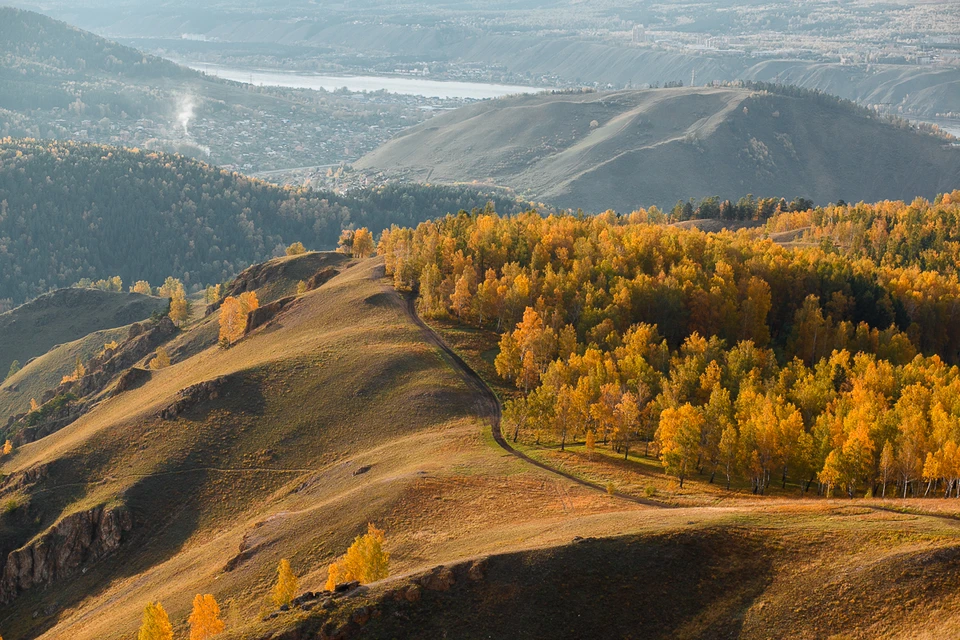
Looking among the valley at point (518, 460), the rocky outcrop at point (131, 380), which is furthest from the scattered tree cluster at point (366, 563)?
the rocky outcrop at point (131, 380)

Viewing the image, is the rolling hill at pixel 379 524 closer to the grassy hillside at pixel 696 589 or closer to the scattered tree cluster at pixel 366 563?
the grassy hillside at pixel 696 589

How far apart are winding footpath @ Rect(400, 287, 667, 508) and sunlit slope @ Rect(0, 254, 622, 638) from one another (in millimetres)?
2016

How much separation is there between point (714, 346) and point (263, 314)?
87.4 metres

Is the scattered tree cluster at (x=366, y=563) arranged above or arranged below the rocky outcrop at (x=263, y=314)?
below

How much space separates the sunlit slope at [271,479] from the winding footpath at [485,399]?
6.61ft

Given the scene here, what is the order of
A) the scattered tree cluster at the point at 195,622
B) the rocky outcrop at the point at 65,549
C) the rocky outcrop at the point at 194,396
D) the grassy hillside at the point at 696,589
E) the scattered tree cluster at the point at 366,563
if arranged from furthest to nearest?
the rocky outcrop at the point at 194,396
the rocky outcrop at the point at 65,549
the scattered tree cluster at the point at 195,622
the scattered tree cluster at the point at 366,563
the grassy hillside at the point at 696,589

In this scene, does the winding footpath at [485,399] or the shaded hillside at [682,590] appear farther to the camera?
the winding footpath at [485,399]

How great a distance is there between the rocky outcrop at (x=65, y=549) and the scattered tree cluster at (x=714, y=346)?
53.6 m

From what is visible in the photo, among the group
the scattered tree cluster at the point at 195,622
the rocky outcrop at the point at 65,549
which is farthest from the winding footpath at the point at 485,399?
the rocky outcrop at the point at 65,549

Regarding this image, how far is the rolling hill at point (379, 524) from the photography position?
62688 mm

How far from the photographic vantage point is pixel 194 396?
136250 millimetres

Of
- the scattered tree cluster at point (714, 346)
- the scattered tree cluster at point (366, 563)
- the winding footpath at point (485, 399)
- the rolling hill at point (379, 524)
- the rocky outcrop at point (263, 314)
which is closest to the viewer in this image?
the rolling hill at point (379, 524)

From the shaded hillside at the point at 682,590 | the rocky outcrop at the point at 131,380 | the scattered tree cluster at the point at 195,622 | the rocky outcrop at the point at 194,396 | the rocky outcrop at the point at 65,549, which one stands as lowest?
the rocky outcrop at the point at 65,549

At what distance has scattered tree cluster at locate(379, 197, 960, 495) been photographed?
9962 cm
